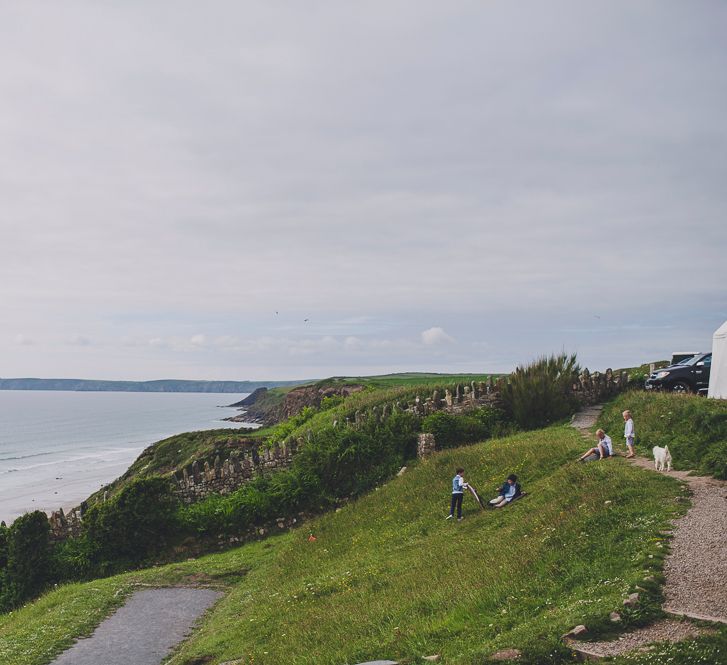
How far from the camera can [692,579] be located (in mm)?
10320

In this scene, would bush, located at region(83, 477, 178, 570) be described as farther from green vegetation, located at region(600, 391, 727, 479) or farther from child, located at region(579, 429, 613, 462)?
green vegetation, located at region(600, 391, 727, 479)

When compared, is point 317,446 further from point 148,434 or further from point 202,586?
point 148,434

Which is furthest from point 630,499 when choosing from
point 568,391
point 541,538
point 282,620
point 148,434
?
point 148,434

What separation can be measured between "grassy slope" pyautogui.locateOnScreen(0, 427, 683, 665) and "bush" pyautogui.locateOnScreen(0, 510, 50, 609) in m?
3.70

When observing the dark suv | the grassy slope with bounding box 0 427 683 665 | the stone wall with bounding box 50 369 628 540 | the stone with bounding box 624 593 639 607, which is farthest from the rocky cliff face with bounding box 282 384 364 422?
the stone with bounding box 624 593 639 607

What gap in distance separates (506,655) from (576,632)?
102 centimetres

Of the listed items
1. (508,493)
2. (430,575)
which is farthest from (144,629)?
(508,493)

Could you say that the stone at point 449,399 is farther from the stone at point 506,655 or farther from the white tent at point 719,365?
the stone at point 506,655

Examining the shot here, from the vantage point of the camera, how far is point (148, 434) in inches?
4938

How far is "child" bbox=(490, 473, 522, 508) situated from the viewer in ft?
62.2

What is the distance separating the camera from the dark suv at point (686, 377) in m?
33.7

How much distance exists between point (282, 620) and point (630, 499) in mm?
8281

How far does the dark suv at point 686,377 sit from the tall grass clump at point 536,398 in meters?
4.77

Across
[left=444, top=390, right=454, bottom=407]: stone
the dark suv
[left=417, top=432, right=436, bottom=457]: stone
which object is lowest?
Result: [left=417, top=432, right=436, bottom=457]: stone
